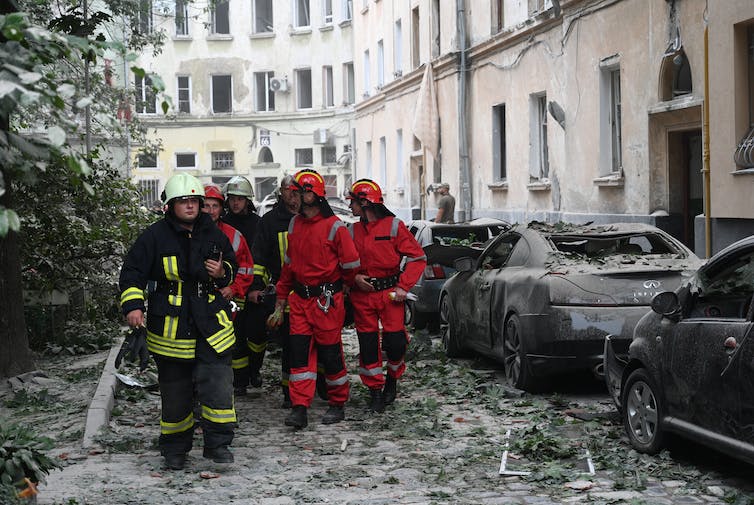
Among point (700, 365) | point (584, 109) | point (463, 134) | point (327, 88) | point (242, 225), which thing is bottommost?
point (700, 365)

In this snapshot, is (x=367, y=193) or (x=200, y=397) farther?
(x=367, y=193)

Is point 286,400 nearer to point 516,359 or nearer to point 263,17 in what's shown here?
point 516,359

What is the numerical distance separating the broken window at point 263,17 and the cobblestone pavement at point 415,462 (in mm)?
40038

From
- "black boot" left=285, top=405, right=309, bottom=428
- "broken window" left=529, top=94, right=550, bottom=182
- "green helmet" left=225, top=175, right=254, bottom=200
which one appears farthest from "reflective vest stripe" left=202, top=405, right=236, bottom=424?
"broken window" left=529, top=94, right=550, bottom=182

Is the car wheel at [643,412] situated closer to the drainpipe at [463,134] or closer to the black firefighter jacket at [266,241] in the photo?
the black firefighter jacket at [266,241]

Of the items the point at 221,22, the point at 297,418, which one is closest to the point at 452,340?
the point at 297,418

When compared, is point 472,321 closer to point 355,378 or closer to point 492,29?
point 355,378

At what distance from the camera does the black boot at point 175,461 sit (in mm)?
7273

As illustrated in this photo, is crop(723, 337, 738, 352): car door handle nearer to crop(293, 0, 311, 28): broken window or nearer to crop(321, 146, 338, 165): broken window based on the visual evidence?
crop(321, 146, 338, 165): broken window

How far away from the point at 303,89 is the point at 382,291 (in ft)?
131

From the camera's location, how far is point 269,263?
10.1m

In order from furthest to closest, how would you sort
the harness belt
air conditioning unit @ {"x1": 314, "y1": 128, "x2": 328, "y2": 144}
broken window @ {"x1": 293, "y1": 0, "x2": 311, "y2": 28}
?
broken window @ {"x1": 293, "y1": 0, "x2": 311, "y2": 28}
air conditioning unit @ {"x1": 314, "y1": 128, "x2": 328, "y2": 144}
the harness belt

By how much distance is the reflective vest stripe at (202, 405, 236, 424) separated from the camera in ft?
24.2

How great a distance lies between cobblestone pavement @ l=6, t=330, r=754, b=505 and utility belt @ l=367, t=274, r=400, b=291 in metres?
1.01
